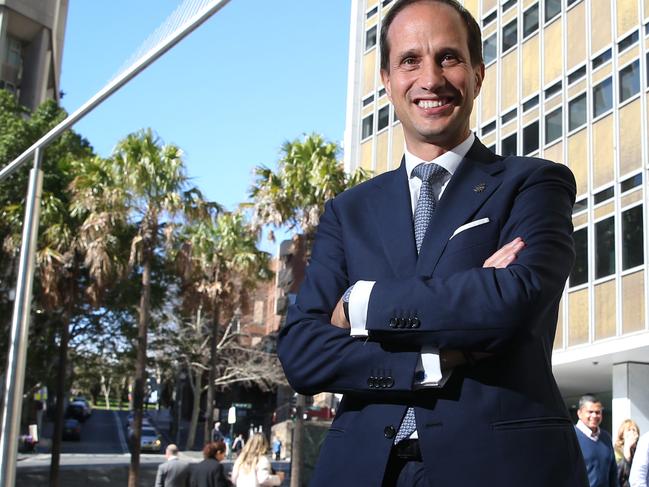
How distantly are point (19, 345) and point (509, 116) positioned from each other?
21.8 meters

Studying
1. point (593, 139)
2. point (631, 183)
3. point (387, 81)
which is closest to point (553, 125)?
point (593, 139)

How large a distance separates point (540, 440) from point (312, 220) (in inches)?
1054

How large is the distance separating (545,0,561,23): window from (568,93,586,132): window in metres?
3.40

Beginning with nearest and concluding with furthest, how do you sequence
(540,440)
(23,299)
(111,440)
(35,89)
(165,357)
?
(540,440)
(23,299)
(165,357)
(35,89)
(111,440)

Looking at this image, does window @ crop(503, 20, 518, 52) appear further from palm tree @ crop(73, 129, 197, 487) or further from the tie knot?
the tie knot

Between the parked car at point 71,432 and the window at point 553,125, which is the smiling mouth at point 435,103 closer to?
the window at point 553,125

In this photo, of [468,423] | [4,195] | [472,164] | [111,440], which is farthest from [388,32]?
[111,440]

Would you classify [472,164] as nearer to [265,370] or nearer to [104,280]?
[104,280]

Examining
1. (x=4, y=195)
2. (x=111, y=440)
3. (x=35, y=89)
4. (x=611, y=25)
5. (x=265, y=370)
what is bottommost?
(x=111, y=440)

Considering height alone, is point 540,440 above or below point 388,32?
below

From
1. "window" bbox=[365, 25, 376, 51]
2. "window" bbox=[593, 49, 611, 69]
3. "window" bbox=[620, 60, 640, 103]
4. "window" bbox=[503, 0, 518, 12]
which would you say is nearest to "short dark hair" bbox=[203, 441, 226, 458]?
"window" bbox=[620, 60, 640, 103]

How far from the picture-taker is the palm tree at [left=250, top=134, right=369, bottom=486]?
2870 cm

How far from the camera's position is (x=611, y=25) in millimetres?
28422

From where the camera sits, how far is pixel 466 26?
245cm
